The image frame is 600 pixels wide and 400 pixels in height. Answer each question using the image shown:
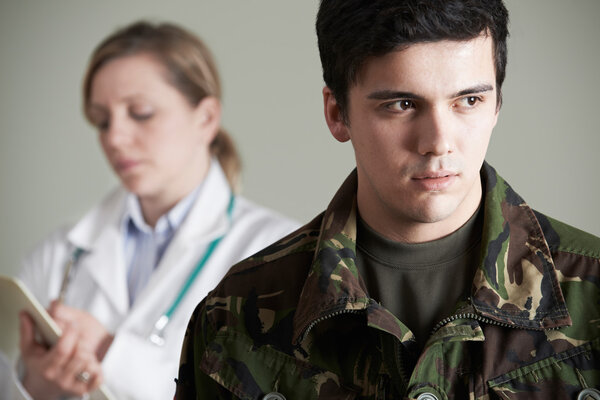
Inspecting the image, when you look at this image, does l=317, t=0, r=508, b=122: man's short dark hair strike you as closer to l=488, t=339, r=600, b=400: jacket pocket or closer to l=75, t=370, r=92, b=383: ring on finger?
l=488, t=339, r=600, b=400: jacket pocket

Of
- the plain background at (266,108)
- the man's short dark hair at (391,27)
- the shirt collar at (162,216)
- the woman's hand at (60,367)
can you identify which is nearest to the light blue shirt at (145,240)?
the shirt collar at (162,216)

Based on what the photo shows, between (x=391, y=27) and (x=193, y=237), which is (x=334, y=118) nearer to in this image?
(x=391, y=27)

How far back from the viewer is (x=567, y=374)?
79cm

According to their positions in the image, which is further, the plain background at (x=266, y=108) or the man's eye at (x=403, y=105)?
the plain background at (x=266, y=108)

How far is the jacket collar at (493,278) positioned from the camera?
2.67 ft

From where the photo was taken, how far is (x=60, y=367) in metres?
1.55

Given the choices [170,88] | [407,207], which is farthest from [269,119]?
[407,207]

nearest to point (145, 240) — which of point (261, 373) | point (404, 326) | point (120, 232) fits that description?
point (120, 232)

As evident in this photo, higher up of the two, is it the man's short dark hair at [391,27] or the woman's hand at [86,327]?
the man's short dark hair at [391,27]

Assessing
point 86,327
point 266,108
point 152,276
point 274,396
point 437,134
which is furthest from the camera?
point 266,108

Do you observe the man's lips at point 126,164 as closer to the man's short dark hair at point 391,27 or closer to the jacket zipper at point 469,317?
the man's short dark hair at point 391,27

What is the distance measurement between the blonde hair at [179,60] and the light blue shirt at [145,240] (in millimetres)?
138

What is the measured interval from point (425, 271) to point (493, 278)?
75 millimetres

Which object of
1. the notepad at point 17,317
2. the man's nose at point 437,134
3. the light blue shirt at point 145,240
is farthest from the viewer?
the light blue shirt at point 145,240
